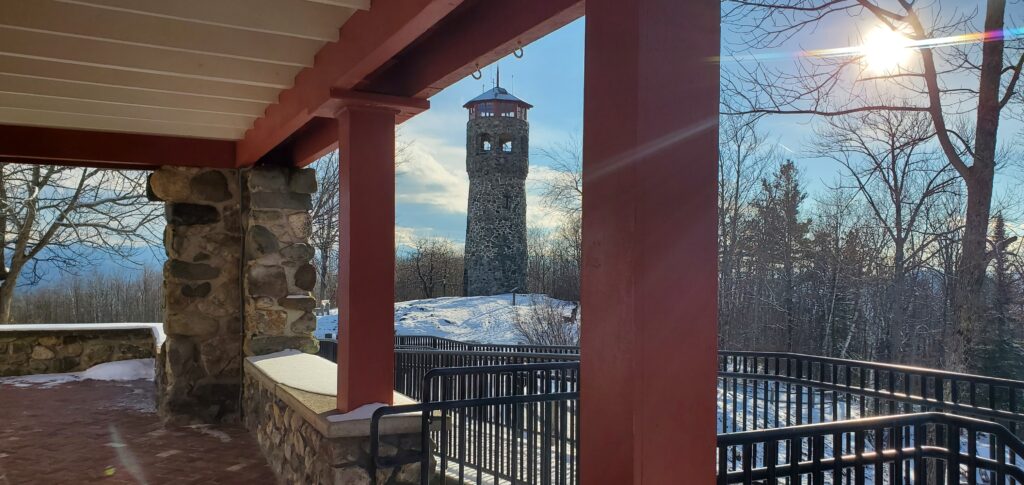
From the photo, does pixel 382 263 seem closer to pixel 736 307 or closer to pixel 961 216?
pixel 961 216

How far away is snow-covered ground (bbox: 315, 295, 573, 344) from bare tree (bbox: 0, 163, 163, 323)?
467cm

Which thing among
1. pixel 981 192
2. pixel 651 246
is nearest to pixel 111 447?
pixel 651 246

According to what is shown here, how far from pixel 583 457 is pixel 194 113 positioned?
13.0 feet

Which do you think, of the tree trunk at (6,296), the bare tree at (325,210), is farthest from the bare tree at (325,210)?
the tree trunk at (6,296)

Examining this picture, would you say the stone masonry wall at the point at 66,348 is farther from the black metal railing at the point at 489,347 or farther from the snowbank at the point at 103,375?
the black metal railing at the point at 489,347

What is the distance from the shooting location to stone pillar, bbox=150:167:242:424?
540 centimetres

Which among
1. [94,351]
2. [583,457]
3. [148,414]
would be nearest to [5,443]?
[148,414]

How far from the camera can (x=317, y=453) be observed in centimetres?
321

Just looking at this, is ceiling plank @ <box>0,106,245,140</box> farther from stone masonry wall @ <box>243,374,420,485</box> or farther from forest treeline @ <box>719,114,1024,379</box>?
forest treeline @ <box>719,114,1024,379</box>

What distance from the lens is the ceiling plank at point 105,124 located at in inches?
172

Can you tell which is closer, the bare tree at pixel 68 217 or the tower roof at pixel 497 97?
the bare tree at pixel 68 217

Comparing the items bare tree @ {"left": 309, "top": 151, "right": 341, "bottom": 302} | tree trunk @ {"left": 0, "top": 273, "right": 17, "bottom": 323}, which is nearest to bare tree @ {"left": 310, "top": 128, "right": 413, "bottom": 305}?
bare tree @ {"left": 309, "top": 151, "right": 341, "bottom": 302}

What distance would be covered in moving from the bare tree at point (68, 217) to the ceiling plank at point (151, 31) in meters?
11.0

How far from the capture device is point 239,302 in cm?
564
